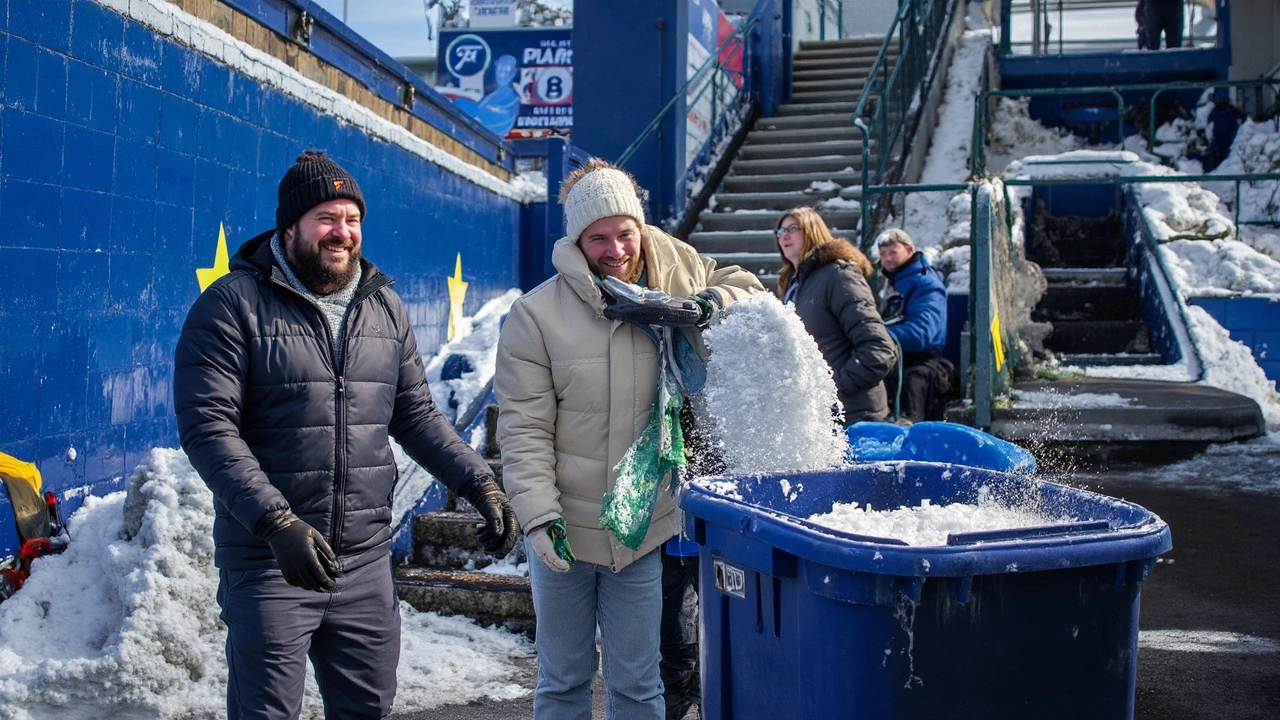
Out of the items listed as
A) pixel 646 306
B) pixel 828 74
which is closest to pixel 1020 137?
pixel 828 74

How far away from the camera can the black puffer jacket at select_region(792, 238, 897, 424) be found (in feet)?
15.3

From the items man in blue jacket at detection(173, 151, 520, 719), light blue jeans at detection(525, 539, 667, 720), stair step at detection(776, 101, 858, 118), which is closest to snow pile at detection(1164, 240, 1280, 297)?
stair step at detection(776, 101, 858, 118)

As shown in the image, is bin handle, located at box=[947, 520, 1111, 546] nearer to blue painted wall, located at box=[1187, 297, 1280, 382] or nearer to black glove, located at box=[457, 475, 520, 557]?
black glove, located at box=[457, 475, 520, 557]

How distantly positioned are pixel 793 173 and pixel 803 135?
37.5 inches

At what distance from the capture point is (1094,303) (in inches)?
420

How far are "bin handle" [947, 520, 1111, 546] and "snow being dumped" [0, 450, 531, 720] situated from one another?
2789 mm

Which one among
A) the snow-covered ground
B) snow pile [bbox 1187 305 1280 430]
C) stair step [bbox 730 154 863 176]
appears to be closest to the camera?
snow pile [bbox 1187 305 1280 430]

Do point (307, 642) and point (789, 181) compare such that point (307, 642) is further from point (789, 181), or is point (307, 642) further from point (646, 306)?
point (789, 181)

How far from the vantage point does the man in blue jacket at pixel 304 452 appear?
2617 millimetres

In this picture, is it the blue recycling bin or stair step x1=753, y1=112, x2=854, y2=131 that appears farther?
stair step x1=753, y1=112, x2=854, y2=131

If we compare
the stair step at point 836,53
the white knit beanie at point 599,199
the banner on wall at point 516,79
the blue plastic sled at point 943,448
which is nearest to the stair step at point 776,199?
the stair step at point 836,53

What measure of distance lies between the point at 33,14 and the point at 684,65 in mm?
8131

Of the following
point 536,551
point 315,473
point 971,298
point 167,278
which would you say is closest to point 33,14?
point 167,278

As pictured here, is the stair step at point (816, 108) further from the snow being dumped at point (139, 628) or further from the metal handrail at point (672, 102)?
the snow being dumped at point (139, 628)
